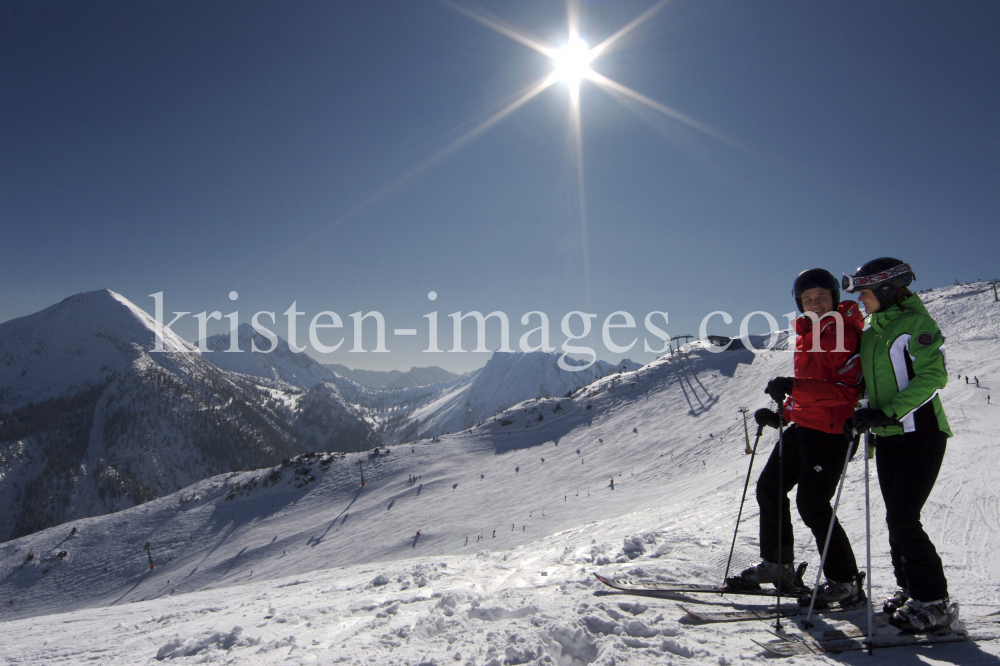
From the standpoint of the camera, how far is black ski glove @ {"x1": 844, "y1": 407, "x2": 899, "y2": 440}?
337cm

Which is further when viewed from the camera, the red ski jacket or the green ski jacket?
the red ski jacket

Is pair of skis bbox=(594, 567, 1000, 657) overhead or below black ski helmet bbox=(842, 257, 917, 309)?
below

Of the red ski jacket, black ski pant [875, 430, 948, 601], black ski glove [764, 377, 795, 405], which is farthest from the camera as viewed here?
black ski glove [764, 377, 795, 405]

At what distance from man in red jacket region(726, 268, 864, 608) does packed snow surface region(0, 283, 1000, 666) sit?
0.45 metres

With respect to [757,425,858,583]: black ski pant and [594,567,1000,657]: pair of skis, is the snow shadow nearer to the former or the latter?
[594,567,1000,657]: pair of skis

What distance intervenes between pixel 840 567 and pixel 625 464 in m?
27.1

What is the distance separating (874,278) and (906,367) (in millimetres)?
794

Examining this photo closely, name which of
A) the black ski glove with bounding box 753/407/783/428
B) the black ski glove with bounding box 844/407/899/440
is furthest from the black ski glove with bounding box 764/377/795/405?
the black ski glove with bounding box 844/407/899/440

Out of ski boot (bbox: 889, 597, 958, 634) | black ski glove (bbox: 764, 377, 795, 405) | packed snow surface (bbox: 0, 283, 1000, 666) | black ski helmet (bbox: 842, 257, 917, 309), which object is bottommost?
packed snow surface (bbox: 0, 283, 1000, 666)

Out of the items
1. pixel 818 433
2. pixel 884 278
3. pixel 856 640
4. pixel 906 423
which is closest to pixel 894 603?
pixel 856 640

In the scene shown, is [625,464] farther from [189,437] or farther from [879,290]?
[189,437]

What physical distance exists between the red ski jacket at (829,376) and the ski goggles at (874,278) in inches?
10.3

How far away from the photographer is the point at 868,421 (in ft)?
11.1

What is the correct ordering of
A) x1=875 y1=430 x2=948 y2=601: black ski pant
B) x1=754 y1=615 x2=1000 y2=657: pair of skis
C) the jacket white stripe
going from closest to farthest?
x1=754 y1=615 x2=1000 y2=657: pair of skis, x1=875 y1=430 x2=948 y2=601: black ski pant, the jacket white stripe
